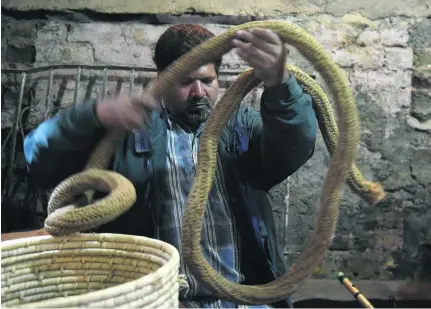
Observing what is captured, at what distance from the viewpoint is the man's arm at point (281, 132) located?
26.8 inches

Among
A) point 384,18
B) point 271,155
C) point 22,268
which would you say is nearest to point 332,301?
point 271,155

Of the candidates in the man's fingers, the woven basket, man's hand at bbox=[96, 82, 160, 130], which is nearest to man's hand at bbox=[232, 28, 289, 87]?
the man's fingers

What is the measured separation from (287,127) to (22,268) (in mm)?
425

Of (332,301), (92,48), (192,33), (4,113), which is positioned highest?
(192,33)

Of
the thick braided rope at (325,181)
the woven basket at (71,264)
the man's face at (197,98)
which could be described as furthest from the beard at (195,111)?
the woven basket at (71,264)

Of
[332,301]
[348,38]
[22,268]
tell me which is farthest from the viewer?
[348,38]

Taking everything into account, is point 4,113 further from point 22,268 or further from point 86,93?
point 22,268

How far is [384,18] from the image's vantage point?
150cm

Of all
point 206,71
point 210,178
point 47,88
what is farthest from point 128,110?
point 47,88

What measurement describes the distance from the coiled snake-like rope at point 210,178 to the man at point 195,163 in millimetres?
75

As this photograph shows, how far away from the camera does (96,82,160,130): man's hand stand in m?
0.61

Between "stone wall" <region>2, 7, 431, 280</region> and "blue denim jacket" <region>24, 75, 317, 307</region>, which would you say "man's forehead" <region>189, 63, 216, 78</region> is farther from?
"stone wall" <region>2, 7, 431, 280</region>

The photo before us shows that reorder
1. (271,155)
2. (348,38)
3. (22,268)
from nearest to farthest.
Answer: (22,268)
(271,155)
(348,38)

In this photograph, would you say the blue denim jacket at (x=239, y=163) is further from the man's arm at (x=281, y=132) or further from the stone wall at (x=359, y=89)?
the stone wall at (x=359, y=89)
